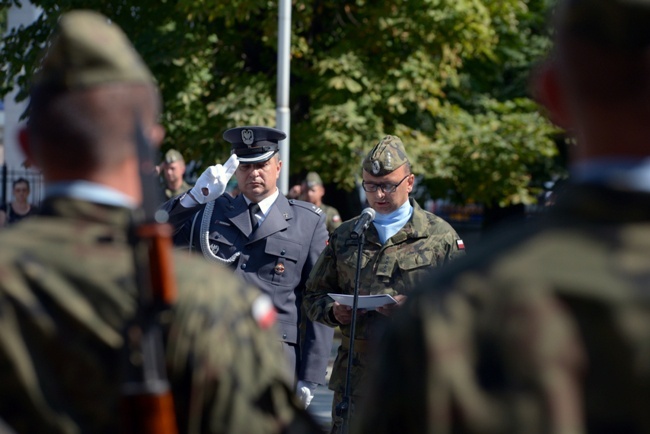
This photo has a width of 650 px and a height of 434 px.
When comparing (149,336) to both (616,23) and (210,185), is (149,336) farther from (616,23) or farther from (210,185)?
(210,185)

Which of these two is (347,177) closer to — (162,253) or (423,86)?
(423,86)

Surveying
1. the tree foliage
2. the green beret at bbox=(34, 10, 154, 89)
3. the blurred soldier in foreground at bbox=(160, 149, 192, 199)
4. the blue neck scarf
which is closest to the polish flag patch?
the green beret at bbox=(34, 10, 154, 89)

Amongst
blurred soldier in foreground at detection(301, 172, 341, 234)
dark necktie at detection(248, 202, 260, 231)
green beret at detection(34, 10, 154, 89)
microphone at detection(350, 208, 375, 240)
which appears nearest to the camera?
green beret at detection(34, 10, 154, 89)

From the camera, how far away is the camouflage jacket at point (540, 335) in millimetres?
1646

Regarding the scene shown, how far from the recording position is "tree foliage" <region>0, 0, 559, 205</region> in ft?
50.4

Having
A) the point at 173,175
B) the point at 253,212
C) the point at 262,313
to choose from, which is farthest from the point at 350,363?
the point at 173,175

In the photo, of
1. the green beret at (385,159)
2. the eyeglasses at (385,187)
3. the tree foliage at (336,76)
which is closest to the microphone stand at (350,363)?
the eyeglasses at (385,187)

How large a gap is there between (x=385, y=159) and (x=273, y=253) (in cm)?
85

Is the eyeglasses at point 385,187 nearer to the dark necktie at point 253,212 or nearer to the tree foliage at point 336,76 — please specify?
the dark necktie at point 253,212

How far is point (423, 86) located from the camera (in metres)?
15.7

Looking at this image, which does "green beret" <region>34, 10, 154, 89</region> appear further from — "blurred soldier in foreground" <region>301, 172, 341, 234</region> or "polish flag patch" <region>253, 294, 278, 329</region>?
"blurred soldier in foreground" <region>301, 172, 341, 234</region>

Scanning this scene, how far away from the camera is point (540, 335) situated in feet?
5.45

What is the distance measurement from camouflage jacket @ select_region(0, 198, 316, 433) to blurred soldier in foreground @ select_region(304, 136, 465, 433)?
12.1 ft

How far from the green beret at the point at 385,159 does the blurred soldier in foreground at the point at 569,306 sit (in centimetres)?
460
